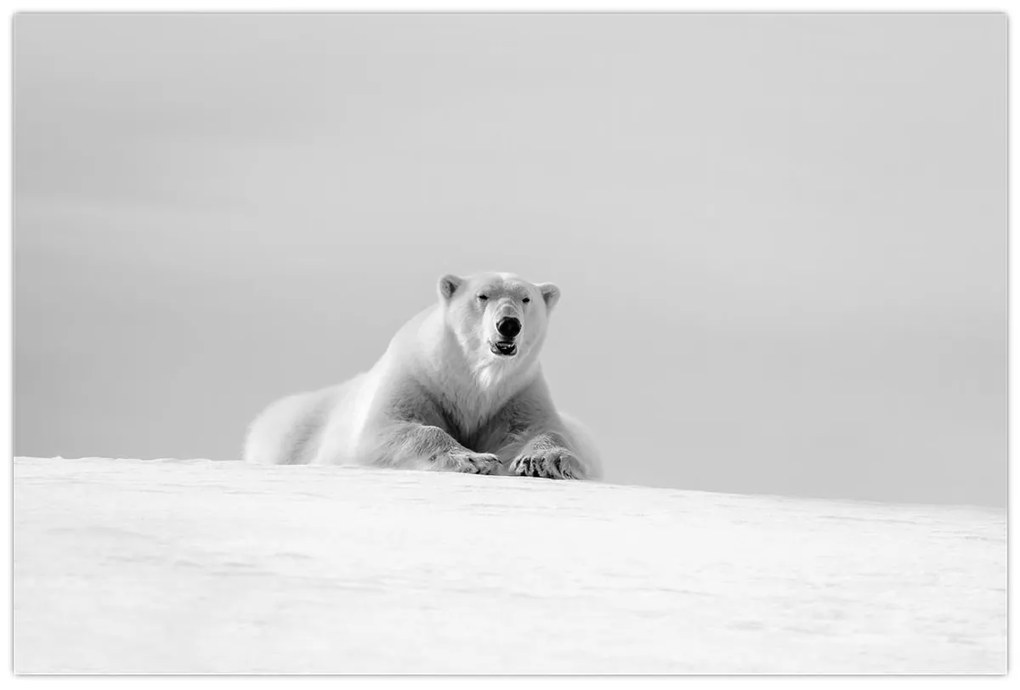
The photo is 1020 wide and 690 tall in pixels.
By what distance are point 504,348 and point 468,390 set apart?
0.38 meters

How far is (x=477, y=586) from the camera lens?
3910 mm

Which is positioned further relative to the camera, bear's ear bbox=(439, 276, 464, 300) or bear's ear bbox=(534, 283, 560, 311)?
bear's ear bbox=(534, 283, 560, 311)

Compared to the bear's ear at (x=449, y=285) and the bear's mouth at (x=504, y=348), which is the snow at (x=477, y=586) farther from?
the bear's ear at (x=449, y=285)

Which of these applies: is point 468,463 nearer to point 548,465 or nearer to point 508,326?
point 548,465

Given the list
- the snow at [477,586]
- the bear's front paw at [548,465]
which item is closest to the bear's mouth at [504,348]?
the bear's front paw at [548,465]

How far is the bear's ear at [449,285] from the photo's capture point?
24.4ft

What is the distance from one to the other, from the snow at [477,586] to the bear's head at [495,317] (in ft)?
6.72

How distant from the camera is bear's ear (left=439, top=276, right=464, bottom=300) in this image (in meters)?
7.43

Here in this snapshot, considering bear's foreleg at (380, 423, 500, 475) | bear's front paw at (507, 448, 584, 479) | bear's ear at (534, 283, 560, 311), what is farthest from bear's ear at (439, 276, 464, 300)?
bear's front paw at (507, 448, 584, 479)

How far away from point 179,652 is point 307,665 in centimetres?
32

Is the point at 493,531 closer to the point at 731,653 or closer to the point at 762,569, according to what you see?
the point at 762,569

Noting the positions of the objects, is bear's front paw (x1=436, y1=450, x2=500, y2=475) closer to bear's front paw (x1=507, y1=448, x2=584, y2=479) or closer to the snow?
bear's front paw (x1=507, y1=448, x2=584, y2=479)

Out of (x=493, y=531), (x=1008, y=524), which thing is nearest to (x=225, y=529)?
(x=493, y=531)

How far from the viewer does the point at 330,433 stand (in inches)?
310
